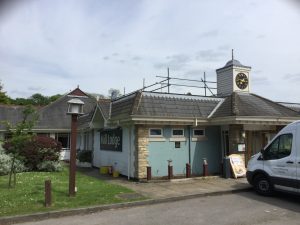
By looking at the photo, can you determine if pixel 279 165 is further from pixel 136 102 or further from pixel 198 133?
pixel 136 102

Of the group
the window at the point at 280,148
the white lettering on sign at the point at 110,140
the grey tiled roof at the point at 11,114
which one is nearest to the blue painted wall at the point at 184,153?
the white lettering on sign at the point at 110,140

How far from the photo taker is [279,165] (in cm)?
1073

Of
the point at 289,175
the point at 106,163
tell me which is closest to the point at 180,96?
the point at 106,163

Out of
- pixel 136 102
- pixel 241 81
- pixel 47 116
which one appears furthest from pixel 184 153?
pixel 47 116

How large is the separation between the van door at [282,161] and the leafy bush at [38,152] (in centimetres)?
1135

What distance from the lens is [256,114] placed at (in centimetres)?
1546

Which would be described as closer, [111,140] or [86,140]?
[111,140]

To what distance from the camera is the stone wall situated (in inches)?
572

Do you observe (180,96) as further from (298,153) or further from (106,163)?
(298,153)

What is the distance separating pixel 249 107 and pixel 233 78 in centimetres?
310

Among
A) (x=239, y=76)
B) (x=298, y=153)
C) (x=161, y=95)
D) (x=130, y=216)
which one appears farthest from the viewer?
(x=239, y=76)

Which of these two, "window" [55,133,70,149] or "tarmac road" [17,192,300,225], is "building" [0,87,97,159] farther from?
"tarmac road" [17,192,300,225]

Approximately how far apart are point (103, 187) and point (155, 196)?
2.45 metres

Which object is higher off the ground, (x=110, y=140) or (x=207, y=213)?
(x=110, y=140)
